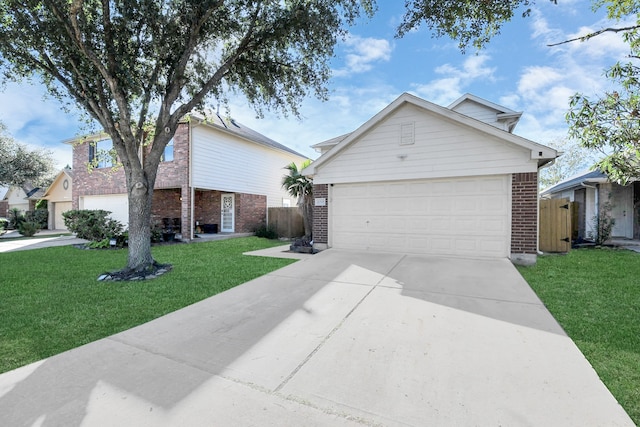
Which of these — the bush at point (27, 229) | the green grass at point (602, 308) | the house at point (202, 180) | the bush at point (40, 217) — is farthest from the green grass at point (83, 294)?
the bush at point (40, 217)

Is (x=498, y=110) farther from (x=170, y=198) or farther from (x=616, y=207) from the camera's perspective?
(x=170, y=198)

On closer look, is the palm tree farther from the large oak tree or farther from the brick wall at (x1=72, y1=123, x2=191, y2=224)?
the large oak tree

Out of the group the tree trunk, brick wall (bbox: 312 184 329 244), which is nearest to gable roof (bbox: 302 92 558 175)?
brick wall (bbox: 312 184 329 244)

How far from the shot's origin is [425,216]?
824cm

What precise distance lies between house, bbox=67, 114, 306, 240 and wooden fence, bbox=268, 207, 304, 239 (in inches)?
52.9

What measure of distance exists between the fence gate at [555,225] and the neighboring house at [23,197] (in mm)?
36530

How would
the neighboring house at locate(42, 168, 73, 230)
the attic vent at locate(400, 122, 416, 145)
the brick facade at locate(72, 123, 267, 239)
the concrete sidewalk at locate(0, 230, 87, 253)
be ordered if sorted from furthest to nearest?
1. the neighboring house at locate(42, 168, 73, 230)
2. the brick facade at locate(72, 123, 267, 239)
3. the concrete sidewalk at locate(0, 230, 87, 253)
4. the attic vent at locate(400, 122, 416, 145)

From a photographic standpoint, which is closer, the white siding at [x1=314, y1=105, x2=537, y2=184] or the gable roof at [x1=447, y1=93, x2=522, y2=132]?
the white siding at [x1=314, y1=105, x2=537, y2=184]

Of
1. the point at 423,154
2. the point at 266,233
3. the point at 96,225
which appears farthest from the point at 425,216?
the point at 96,225

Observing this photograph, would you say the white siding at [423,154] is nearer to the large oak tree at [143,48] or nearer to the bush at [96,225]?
the large oak tree at [143,48]

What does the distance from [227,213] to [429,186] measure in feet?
37.8

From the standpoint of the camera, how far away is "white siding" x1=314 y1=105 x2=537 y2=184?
24.3 feet

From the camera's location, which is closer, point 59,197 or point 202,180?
point 202,180

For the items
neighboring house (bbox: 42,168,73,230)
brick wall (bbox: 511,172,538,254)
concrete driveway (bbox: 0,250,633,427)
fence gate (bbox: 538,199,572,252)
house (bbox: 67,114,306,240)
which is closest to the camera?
concrete driveway (bbox: 0,250,633,427)
